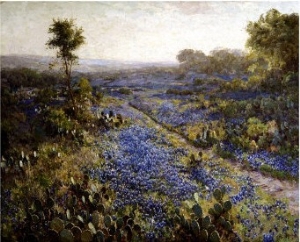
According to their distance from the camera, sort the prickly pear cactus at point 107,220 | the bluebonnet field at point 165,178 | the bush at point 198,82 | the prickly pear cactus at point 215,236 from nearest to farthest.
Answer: the prickly pear cactus at point 215,236, the prickly pear cactus at point 107,220, the bluebonnet field at point 165,178, the bush at point 198,82

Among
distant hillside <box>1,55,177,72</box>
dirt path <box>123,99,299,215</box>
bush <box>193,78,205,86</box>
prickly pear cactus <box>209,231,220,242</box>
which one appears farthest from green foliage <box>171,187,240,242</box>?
distant hillside <box>1,55,177,72</box>

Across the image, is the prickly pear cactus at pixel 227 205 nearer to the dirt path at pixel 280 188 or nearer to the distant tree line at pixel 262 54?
the dirt path at pixel 280 188

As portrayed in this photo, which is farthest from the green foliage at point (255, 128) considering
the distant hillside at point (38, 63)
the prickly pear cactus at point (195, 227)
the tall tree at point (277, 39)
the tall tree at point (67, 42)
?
the tall tree at point (67, 42)

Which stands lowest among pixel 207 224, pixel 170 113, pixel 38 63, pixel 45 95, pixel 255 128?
pixel 207 224

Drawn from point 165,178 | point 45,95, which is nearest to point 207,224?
point 165,178

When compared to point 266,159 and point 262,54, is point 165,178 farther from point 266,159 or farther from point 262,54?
point 262,54

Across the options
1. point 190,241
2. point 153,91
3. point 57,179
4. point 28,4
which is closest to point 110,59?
point 153,91

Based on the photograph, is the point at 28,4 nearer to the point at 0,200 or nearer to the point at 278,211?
the point at 0,200

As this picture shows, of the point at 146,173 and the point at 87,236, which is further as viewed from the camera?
the point at 146,173
